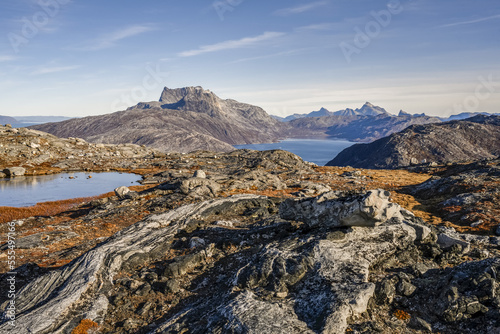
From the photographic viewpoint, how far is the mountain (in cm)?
16062

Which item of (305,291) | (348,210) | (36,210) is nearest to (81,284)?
(305,291)

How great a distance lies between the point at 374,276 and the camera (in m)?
14.3

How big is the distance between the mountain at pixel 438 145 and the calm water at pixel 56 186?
144629 millimetres

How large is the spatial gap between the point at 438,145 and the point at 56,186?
Result: 18472cm

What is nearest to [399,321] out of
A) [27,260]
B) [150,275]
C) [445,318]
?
[445,318]

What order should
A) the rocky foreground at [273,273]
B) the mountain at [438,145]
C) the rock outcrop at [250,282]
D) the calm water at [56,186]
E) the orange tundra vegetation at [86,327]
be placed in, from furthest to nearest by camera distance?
the mountain at [438,145]
the calm water at [56,186]
the orange tundra vegetation at [86,327]
the rock outcrop at [250,282]
the rocky foreground at [273,273]

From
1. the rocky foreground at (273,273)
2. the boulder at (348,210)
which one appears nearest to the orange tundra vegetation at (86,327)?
the rocky foreground at (273,273)

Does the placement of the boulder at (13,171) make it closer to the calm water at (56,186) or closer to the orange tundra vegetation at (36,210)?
the calm water at (56,186)

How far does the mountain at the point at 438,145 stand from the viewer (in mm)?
160625

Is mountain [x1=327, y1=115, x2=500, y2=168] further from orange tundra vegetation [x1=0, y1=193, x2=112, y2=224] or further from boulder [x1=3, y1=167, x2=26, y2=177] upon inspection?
boulder [x1=3, y1=167, x2=26, y2=177]

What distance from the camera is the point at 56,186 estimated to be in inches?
2309

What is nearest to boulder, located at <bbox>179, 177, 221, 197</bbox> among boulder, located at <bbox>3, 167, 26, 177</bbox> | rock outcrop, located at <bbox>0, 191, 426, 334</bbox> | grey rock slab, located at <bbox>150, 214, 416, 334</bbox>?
rock outcrop, located at <bbox>0, 191, 426, 334</bbox>

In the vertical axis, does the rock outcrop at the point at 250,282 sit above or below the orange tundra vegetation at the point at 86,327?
above

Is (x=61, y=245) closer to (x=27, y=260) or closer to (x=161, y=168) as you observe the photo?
(x=27, y=260)
